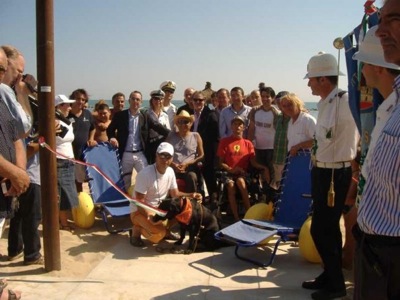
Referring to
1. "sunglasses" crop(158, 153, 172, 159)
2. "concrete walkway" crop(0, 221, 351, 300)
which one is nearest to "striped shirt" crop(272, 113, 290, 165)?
"concrete walkway" crop(0, 221, 351, 300)

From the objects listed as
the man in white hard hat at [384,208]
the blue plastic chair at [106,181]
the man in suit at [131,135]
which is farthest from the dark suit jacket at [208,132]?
the man in white hard hat at [384,208]

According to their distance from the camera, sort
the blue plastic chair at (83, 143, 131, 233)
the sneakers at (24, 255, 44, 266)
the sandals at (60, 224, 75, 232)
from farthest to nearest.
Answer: the blue plastic chair at (83, 143, 131, 233) → the sandals at (60, 224, 75, 232) → the sneakers at (24, 255, 44, 266)

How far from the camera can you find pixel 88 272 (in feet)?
12.9

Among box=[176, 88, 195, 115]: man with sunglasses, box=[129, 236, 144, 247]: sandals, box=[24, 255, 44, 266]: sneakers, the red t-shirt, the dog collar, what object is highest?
box=[176, 88, 195, 115]: man with sunglasses

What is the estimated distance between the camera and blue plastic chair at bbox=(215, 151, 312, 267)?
434 cm

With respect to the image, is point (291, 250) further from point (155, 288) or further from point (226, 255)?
point (155, 288)

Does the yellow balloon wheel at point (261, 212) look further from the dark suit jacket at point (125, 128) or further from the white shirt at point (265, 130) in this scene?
the dark suit jacket at point (125, 128)

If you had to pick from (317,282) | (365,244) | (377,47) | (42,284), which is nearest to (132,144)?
(42,284)

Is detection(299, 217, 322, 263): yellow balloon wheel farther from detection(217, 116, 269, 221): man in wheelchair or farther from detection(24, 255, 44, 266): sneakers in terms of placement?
detection(24, 255, 44, 266): sneakers

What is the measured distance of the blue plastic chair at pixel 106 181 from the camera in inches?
220

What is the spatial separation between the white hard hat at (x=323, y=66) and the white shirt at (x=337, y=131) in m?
0.16

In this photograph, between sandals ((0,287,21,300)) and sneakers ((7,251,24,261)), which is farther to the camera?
sneakers ((7,251,24,261))

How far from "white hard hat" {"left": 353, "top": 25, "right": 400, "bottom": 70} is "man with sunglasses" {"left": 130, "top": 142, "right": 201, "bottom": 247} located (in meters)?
2.90

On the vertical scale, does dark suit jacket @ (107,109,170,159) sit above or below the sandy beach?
above
